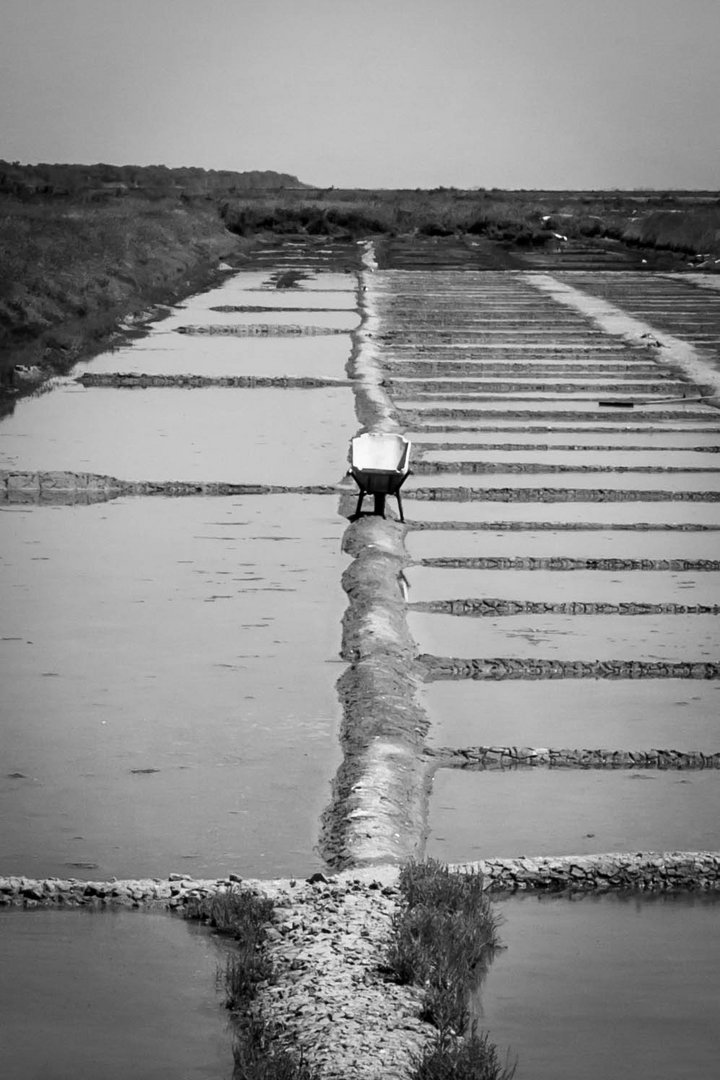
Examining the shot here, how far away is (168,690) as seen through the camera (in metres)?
4.80

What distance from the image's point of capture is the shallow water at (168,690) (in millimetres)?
3674

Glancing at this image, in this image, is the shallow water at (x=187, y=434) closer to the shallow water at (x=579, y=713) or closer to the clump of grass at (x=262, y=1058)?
the shallow water at (x=579, y=713)

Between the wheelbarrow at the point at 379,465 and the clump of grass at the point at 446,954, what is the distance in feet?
12.4

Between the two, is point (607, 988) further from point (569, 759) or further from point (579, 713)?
point (579, 713)

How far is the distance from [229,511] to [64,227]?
68.3 feet

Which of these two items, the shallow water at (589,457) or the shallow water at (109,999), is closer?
the shallow water at (109,999)

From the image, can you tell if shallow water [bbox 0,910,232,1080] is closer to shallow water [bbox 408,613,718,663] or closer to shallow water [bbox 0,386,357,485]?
shallow water [bbox 408,613,718,663]

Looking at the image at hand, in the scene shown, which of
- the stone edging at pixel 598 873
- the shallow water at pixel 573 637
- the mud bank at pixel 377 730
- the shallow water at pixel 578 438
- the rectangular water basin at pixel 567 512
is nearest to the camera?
the stone edging at pixel 598 873

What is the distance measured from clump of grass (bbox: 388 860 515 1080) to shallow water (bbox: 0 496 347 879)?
1.36 ft

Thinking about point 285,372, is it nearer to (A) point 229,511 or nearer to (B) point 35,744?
(A) point 229,511

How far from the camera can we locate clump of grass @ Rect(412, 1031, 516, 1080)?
248cm

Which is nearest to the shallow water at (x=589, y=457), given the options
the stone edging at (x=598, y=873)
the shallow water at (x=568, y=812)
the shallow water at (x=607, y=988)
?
the shallow water at (x=568, y=812)

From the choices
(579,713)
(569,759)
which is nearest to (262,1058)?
(569,759)

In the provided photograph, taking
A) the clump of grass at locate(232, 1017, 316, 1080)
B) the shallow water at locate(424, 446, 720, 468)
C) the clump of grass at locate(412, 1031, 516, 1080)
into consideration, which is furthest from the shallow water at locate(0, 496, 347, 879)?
the shallow water at locate(424, 446, 720, 468)
